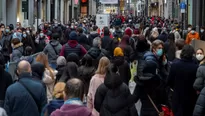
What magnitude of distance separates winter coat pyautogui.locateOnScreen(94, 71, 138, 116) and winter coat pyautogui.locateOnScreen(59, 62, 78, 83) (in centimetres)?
273

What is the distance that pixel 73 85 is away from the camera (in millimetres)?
5930

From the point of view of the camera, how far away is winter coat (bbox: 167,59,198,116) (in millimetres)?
9844

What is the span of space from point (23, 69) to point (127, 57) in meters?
8.12

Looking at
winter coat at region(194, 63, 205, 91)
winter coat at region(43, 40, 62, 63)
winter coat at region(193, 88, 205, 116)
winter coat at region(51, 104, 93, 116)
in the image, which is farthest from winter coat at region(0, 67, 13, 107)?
winter coat at region(43, 40, 62, 63)

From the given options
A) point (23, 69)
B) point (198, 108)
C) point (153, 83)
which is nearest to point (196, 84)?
point (153, 83)

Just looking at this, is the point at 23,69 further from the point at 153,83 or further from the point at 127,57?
the point at 127,57

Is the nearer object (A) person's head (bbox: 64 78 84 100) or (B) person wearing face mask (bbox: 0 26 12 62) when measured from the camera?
(A) person's head (bbox: 64 78 84 100)

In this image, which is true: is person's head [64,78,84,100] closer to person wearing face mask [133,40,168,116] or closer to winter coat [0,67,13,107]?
person wearing face mask [133,40,168,116]

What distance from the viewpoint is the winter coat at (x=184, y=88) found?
9844 millimetres

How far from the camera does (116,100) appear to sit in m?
8.07

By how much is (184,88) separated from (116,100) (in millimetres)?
2216

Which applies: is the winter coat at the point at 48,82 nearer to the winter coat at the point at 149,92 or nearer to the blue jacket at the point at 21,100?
the winter coat at the point at 149,92

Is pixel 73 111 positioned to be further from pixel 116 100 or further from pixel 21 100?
pixel 116 100

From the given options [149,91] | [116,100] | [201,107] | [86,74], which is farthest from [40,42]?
[201,107]
